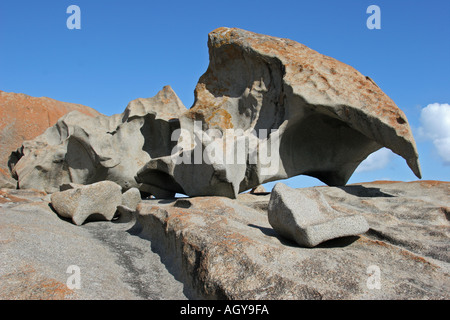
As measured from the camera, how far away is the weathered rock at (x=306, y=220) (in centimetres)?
307

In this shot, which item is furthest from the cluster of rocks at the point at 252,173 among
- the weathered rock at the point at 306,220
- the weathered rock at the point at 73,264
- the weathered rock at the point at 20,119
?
the weathered rock at the point at 20,119

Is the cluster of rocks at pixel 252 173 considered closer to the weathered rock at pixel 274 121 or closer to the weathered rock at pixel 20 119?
the weathered rock at pixel 274 121

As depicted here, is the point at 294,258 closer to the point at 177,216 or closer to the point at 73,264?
the point at 177,216

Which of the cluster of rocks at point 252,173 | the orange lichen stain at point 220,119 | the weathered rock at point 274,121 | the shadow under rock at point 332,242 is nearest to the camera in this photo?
the cluster of rocks at point 252,173

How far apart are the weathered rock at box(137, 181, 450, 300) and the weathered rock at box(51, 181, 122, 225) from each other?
1062 millimetres

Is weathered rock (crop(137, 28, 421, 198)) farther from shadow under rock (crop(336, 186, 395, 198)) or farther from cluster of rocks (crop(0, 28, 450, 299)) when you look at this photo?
shadow under rock (crop(336, 186, 395, 198))

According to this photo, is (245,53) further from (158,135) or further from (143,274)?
(143,274)

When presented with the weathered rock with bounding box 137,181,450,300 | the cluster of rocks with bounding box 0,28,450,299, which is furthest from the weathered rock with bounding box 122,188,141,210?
A: the weathered rock with bounding box 137,181,450,300

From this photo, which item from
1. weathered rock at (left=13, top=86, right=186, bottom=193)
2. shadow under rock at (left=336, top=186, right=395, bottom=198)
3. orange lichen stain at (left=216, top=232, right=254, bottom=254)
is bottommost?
shadow under rock at (left=336, top=186, right=395, bottom=198)

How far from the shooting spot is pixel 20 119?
14789 millimetres

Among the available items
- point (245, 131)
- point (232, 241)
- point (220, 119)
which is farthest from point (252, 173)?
point (232, 241)

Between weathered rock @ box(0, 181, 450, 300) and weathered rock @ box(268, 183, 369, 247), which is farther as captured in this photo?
weathered rock @ box(268, 183, 369, 247)

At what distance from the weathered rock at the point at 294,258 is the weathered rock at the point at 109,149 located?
3.60m

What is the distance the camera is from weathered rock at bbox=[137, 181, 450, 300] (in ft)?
7.55
